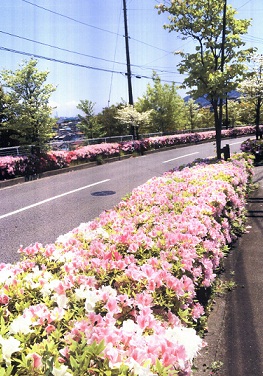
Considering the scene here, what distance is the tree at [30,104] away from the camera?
15680 millimetres

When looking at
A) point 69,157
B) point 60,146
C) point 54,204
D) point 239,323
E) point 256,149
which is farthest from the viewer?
point 60,146

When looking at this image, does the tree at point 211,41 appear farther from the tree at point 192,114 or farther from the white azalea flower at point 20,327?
the tree at point 192,114

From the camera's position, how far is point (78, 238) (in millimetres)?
3361

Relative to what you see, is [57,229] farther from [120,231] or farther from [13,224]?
[120,231]

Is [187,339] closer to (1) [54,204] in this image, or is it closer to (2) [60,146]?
(1) [54,204]

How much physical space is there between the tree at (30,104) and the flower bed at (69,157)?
1539 millimetres

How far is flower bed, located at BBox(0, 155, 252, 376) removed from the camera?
1.47 m

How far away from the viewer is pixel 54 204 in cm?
860

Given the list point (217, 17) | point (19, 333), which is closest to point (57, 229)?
point (19, 333)

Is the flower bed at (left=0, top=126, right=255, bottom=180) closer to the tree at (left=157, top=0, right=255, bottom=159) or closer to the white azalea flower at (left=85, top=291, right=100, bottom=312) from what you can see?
the tree at (left=157, top=0, right=255, bottom=159)

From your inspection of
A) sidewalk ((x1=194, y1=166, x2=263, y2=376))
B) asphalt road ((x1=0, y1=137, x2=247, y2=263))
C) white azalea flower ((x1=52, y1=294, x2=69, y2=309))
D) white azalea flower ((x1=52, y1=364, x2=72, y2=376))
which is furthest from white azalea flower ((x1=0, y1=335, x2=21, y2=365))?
asphalt road ((x1=0, y1=137, x2=247, y2=263))

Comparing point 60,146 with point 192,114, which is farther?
point 192,114

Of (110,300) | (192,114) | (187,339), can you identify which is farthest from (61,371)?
(192,114)

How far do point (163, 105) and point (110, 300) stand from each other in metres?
37.5
